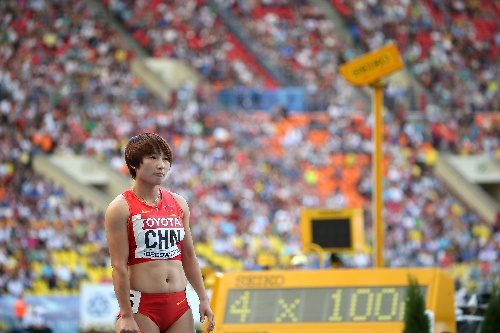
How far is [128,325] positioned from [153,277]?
1.00ft

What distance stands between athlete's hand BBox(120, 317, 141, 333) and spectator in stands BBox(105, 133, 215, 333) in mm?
42

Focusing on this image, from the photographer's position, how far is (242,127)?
3139 cm

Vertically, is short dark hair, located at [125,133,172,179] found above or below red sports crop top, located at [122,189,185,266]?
above

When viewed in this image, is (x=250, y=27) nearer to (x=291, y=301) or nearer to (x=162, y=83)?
(x=162, y=83)

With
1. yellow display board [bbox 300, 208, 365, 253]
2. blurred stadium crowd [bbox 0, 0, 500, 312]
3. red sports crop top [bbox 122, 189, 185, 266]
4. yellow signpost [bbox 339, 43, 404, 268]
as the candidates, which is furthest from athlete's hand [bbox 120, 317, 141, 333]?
blurred stadium crowd [bbox 0, 0, 500, 312]

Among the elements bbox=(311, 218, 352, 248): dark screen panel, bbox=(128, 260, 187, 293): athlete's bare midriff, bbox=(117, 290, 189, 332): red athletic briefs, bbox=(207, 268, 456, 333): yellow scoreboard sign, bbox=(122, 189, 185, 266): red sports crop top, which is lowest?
bbox=(117, 290, 189, 332): red athletic briefs

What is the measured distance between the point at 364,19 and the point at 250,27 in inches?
141

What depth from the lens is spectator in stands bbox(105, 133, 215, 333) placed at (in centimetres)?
681

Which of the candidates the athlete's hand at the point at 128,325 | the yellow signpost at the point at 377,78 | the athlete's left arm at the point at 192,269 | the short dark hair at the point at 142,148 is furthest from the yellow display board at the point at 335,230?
the athlete's hand at the point at 128,325

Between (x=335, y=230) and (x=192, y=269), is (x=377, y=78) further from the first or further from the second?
(x=192, y=269)

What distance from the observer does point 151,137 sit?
6918 millimetres

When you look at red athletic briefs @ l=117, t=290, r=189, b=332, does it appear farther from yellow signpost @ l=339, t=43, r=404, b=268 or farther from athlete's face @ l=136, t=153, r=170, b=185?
yellow signpost @ l=339, t=43, r=404, b=268

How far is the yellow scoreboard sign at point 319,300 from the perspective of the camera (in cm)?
985

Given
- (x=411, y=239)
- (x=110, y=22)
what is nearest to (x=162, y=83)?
(x=110, y=22)
